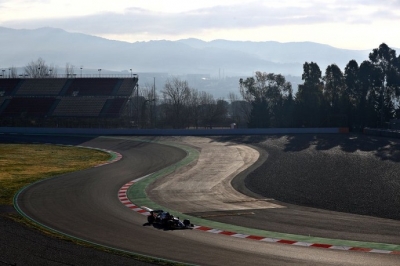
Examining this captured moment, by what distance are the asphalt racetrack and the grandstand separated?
130 ft

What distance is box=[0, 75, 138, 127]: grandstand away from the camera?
92.8 meters

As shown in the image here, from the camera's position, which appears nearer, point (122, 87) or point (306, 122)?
point (306, 122)

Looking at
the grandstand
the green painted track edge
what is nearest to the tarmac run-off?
the green painted track edge

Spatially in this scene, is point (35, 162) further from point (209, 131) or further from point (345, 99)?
point (345, 99)

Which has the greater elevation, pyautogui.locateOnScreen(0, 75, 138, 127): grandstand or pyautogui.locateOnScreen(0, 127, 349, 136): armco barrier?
pyautogui.locateOnScreen(0, 75, 138, 127): grandstand

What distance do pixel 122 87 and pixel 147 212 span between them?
73192 millimetres

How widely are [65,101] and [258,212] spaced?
248 ft

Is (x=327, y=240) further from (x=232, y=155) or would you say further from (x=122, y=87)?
(x=122, y=87)

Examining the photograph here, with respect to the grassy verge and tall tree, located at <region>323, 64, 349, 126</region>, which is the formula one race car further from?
tall tree, located at <region>323, 64, 349, 126</region>

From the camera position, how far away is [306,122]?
91438 millimetres

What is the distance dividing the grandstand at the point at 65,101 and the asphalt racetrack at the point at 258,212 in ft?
130

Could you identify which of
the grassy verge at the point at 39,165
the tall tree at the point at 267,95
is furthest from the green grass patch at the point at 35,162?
the tall tree at the point at 267,95

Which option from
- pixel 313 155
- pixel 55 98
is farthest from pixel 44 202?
pixel 55 98

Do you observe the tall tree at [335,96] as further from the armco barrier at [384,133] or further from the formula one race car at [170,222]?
the formula one race car at [170,222]
